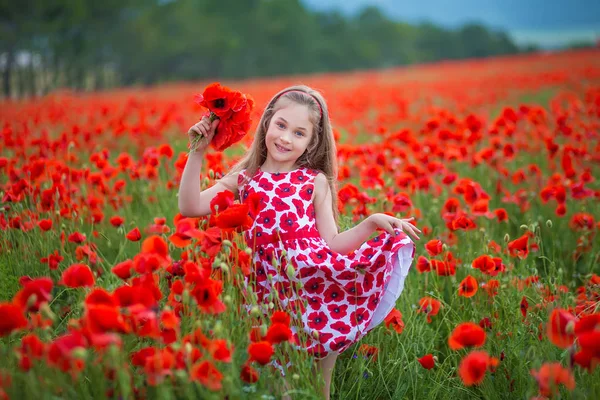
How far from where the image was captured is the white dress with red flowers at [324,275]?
82.3 inches

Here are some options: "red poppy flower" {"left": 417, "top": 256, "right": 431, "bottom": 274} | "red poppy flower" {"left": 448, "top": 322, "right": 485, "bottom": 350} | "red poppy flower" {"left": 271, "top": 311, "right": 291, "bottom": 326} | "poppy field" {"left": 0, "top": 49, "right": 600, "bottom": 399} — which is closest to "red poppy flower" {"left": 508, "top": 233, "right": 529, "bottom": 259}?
"poppy field" {"left": 0, "top": 49, "right": 600, "bottom": 399}

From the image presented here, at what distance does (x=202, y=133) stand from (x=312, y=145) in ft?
1.77

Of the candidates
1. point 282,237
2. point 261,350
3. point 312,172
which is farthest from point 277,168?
point 261,350

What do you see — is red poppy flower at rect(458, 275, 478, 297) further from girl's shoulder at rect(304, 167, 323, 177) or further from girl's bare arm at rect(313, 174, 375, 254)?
girl's shoulder at rect(304, 167, 323, 177)

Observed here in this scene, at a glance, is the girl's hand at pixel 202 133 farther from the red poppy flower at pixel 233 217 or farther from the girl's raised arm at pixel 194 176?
the red poppy flower at pixel 233 217

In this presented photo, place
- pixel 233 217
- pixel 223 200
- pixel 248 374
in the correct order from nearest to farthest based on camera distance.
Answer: pixel 248 374, pixel 233 217, pixel 223 200

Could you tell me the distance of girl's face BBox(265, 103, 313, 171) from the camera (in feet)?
7.52

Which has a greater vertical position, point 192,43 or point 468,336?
point 192,43

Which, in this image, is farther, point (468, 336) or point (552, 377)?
point (468, 336)

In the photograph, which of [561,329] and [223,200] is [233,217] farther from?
[561,329]

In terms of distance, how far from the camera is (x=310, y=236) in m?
2.24

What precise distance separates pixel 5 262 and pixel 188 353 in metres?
1.48

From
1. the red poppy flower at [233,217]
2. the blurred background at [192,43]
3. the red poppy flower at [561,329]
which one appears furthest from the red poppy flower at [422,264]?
the blurred background at [192,43]

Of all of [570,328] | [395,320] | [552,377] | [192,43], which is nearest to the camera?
[552,377]
